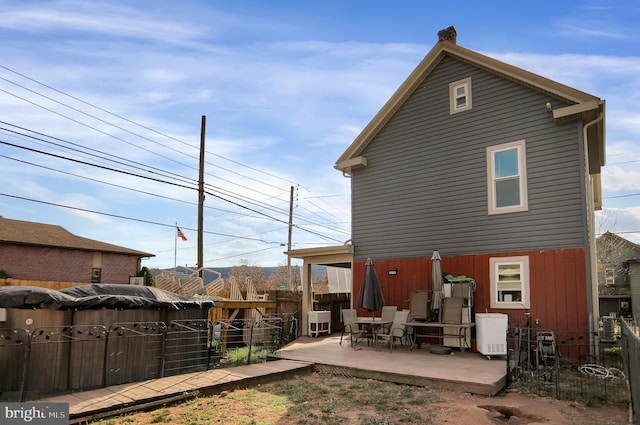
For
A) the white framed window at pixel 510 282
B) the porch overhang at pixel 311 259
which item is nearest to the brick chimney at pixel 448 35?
the white framed window at pixel 510 282

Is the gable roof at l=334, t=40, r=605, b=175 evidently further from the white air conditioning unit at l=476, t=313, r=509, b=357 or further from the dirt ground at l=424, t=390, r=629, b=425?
the dirt ground at l=424, t=390, r=629, b=425

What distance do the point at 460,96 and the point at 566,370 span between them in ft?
21.5

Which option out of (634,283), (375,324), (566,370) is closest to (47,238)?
(375,324)

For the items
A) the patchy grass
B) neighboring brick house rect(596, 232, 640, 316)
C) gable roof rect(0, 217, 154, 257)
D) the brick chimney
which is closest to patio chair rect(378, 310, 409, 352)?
the patchy grass

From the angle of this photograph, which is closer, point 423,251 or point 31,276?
point 423,251

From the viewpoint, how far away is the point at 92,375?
6441 millimetres

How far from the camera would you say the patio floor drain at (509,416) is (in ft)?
17.0

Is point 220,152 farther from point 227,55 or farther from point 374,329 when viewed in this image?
point 374,329

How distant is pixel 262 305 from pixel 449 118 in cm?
793

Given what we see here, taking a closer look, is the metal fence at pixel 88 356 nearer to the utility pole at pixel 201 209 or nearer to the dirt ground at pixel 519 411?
the dirt ground at pixel 519 411

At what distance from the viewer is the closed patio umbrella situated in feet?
31.6

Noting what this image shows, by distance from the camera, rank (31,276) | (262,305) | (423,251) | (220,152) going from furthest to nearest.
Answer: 1. (31,276)
2. (220,152)
3. (262,305)
4. (423,251)

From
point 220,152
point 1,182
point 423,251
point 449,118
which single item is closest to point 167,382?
point 423,251

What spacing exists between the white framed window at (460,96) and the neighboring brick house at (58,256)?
21.1m
